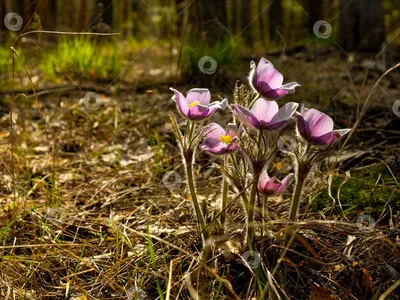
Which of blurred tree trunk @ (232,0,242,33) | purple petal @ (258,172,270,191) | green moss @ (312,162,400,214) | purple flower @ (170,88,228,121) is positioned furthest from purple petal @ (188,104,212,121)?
blurred tree trunk @ (232,0,242,33)

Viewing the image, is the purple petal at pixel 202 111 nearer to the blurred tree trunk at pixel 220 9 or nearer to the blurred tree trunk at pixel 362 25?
Answer: the blurred tree trunk at pixel 220 9

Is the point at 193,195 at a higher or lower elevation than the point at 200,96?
lower

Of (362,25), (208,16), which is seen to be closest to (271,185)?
(208,16)

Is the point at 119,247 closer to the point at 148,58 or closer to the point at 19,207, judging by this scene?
the point at 19,207

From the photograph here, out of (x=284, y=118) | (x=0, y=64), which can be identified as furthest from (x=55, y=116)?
(x=284, y=118)

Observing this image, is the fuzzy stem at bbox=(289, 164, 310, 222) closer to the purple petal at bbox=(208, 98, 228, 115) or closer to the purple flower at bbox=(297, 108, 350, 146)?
the purple flower at bbox=(297, 108, 350, 146)

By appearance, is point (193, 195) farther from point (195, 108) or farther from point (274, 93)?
point (274, 93)
